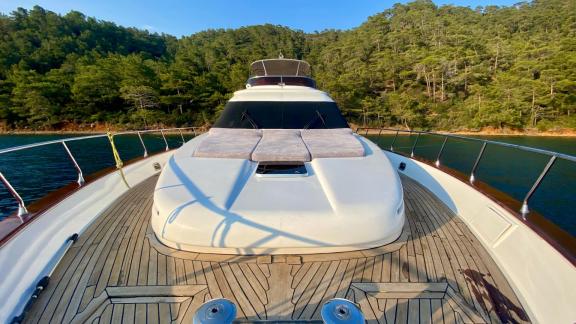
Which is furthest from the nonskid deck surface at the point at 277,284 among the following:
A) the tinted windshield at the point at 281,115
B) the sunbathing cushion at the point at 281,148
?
the tinted windshield at the point at 281,115

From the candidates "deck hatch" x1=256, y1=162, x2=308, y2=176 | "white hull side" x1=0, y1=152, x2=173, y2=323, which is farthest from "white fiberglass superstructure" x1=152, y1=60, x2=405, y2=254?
"white hull side" x1=0, y1=152, x2=173, y2=323

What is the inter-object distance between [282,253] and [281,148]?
121 cm

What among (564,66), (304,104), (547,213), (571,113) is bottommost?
(571,113)

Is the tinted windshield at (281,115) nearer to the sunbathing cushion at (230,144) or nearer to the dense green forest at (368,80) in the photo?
the sunbathing cushion at (230,144)

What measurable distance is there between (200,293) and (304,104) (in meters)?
3.24

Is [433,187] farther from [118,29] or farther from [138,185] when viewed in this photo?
[118,29]

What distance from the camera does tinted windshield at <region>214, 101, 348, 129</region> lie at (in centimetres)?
392

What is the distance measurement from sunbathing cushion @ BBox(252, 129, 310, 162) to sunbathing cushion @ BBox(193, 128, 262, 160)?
106mm

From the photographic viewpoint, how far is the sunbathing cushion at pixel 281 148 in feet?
8.37

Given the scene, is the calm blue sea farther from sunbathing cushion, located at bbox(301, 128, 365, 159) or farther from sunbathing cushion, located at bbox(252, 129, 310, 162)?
sunbathing cushion, located at bbox(301, 128, 365, 159)

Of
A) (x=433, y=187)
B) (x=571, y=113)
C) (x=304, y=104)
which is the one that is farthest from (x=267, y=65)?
(x=571, y=113)

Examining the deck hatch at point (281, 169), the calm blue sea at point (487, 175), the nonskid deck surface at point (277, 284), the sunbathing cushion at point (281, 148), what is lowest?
the calm blue sea at point (487, 175)

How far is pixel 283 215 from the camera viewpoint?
1.82 meters

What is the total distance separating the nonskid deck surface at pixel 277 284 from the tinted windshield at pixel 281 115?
2.18 m
